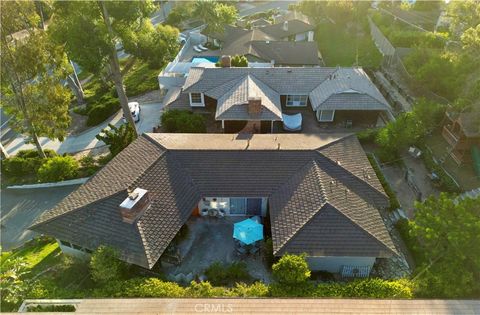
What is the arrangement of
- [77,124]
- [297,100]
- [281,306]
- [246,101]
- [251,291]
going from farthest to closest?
[77,124] < [297,100] < [246,101] < [251,291] < [281,306]

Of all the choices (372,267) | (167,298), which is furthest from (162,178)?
(372,267)

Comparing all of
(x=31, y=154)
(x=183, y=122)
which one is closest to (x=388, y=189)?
(x=183, y=122)

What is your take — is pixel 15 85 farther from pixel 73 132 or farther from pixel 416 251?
pixel 416 251

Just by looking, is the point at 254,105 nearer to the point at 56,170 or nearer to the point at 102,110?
the point at 56,170

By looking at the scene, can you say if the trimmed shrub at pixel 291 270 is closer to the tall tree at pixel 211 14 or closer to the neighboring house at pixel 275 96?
the neighboring house at pixel 275 96

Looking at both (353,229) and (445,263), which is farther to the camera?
(353,229)
